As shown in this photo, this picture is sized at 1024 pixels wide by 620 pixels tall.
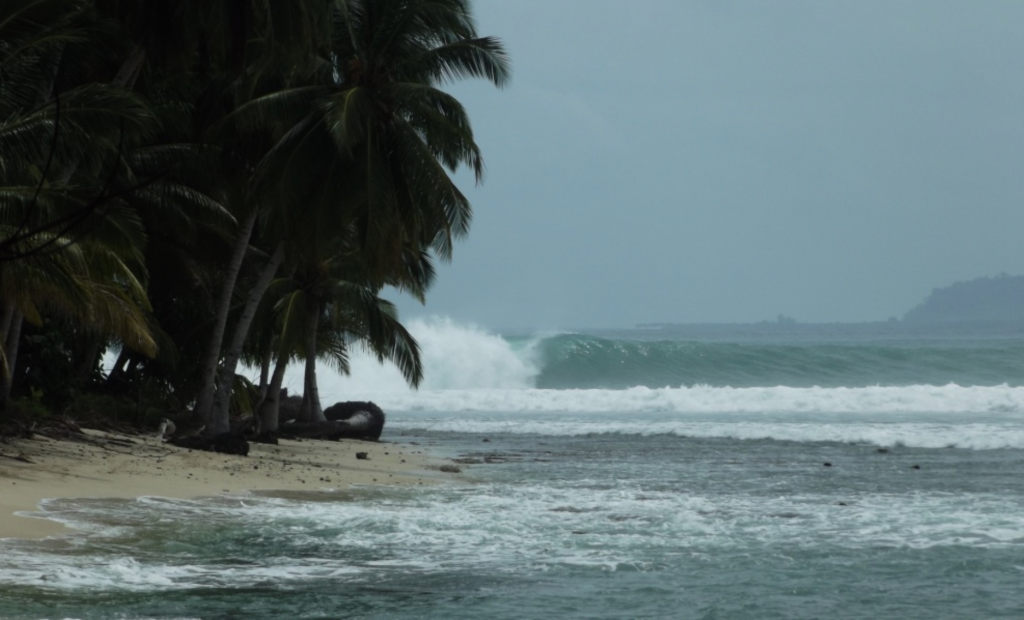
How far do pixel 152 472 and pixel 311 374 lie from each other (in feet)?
29.4

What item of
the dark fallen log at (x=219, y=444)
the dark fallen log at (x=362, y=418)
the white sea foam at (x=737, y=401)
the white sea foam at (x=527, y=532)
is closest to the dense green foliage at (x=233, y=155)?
the dark fallen log at (x=219, y=444)

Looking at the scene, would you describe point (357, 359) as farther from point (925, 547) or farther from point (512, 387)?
point (925, 547)

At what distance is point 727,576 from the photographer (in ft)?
27.5

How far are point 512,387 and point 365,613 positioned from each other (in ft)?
132

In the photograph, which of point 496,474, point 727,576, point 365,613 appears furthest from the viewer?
point 496,474

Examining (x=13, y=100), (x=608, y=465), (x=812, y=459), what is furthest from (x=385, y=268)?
(x=812, y=459)

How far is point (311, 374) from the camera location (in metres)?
22.1

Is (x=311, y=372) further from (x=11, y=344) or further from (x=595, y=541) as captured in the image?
(x=595, y=541)

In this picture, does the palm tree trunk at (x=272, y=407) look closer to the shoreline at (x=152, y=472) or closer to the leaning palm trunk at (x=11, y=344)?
the shoreline at (x=152, y=472)

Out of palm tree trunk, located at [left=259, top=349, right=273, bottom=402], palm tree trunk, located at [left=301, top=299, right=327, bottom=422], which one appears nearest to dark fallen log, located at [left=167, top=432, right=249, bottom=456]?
palm tree trunk, located at [left=301, top=299, right=327, bottom=422]

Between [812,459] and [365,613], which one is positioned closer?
[365,613]

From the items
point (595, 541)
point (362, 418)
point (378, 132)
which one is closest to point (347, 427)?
point (362, 418)

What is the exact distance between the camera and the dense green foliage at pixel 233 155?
12391 mm

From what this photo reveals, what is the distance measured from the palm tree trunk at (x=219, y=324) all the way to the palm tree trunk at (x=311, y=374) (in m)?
2.49
